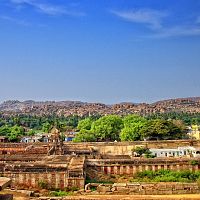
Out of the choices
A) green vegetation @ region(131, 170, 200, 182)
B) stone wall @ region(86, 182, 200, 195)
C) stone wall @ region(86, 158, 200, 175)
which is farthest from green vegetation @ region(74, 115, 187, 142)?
stone wall @ region(86, 182, 200, 195)

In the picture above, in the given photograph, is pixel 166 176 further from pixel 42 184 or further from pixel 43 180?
pixel 42 184

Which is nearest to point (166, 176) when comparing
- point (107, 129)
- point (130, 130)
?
point (130, 130)

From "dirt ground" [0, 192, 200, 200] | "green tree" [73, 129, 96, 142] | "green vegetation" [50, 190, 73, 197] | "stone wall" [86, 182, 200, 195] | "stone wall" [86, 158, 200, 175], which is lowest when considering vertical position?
"green vegetation" [50, 190, 73, 197]

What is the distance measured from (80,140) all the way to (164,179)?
33.4 metres

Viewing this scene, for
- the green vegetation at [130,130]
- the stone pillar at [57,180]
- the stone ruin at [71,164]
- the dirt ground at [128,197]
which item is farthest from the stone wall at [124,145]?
the dirt ground at [128,197]

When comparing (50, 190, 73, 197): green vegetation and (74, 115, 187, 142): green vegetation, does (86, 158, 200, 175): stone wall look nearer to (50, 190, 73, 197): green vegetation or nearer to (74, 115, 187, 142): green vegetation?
(50, 190, 73, 197): green vegetation

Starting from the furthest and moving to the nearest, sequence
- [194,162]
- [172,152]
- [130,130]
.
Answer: [130,130], [172,152], [194,162]

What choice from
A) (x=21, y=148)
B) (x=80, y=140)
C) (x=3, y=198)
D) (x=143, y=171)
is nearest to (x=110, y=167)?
(x=143, y=171)

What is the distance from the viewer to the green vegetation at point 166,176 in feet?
136

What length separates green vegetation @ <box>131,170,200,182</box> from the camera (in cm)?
4151

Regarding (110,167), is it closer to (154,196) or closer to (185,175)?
(185,175)

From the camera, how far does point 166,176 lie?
1700 inches

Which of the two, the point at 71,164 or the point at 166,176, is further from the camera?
the point at 166,176

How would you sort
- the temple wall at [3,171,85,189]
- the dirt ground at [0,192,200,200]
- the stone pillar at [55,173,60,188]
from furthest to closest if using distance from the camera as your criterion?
1. the stone pillar at [55,173,60,188]
2. the temple wall at [3,171,85,189]
3. the dirt ground at [0,192,200,200]
